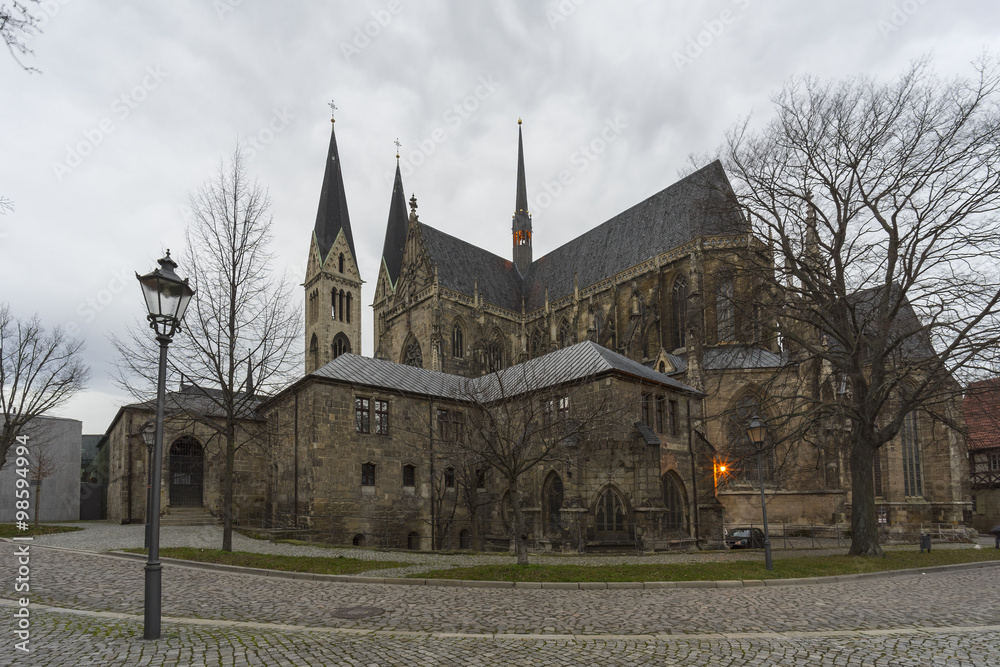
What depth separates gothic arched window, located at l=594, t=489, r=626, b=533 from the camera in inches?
883

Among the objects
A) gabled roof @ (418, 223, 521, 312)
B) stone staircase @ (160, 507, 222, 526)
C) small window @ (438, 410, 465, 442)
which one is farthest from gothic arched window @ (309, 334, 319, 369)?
small window @ (438, 410, 465, 442)

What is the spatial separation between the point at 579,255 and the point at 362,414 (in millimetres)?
31030

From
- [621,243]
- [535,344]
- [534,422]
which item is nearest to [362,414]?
[534,422]

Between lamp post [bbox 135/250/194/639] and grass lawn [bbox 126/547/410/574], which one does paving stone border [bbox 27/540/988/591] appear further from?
A: lamp post [bbox 135/250/194/639]

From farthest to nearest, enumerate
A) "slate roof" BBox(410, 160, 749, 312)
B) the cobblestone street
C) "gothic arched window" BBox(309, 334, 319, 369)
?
"gothic arched window" BBox(309, 334, 319, 369)
"slate roof" BBox(410, 160, 749, 312)
the cobblestone street

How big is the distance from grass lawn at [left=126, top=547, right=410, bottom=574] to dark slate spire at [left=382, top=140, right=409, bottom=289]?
4517cm

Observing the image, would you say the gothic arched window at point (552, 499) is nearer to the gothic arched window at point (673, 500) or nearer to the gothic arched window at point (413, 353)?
the gothic arched window at point (673, 500)

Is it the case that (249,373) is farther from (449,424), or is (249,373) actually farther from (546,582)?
(449,424)

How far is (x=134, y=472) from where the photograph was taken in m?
31.9

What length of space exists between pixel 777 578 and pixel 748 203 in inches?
452

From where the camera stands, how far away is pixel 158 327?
8336 millimetres

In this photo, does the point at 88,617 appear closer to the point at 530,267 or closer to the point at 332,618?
the point at 332,618

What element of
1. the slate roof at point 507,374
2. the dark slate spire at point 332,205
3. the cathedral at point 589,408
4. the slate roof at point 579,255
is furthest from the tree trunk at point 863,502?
the dark slate spire at point 332,205

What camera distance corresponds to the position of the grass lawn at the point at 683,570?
497 inches
